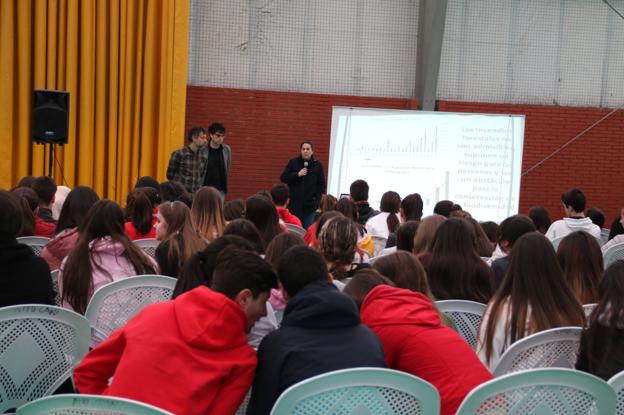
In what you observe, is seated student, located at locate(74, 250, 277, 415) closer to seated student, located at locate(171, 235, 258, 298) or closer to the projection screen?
seated student, located at locate(171, 235, 258, 298)

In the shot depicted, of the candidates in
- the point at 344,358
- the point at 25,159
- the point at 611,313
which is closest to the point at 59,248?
the point at 344,358

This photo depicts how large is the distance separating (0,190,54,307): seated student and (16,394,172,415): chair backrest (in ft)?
5.61

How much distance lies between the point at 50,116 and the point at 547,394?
8.24 metres

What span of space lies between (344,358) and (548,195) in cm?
1050

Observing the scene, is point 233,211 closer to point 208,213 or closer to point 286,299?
point 208,213

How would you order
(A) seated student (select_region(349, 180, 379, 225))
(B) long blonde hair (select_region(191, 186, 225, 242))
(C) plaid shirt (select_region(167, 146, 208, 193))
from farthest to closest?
(C) plaid shirt (select_region(167, 146, 208, 193)) < (A) seated student (select_region(349, 180, 379, 225)) < (B) long blonde hair (select_region(191, 186, 225, 242))

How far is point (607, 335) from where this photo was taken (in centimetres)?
316

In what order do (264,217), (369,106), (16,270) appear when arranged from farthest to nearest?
1. (369,106)
2. (264,217)
3. (16,270)

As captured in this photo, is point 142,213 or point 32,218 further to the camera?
point 142,213

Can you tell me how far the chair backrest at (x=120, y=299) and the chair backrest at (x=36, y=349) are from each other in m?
0.55

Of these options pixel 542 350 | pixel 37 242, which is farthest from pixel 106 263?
pixel 542 350

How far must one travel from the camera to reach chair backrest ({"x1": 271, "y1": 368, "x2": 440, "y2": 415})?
2.43 metres

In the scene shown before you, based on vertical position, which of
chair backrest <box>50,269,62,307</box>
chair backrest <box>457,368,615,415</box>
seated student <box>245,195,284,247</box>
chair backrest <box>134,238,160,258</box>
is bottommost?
chair backrest <box>50,269,62,307</box>

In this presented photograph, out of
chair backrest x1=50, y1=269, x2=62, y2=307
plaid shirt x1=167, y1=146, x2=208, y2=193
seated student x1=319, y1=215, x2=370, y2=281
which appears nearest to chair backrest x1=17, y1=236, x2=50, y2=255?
chair backrest x1=50, y1=269, x2=62, y2=307
